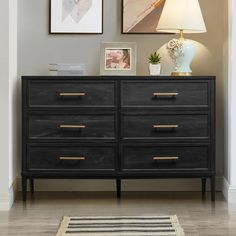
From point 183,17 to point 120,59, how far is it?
0.56 m

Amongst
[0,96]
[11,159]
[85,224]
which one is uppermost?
[0,96]

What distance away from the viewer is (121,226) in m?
A: 3.54

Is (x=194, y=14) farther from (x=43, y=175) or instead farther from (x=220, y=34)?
(x=43, y=175)

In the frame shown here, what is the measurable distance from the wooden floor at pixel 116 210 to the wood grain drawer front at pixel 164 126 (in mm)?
455

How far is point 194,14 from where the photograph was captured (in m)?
4.35

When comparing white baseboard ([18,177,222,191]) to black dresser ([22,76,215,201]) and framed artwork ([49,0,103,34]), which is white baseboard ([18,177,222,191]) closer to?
black dresser ([22,76,215,201])

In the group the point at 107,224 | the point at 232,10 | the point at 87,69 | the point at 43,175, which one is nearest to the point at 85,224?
the point at 107,224

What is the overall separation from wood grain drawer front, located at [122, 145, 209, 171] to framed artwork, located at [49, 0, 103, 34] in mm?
978

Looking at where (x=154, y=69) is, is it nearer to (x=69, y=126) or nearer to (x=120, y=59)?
(x=120, y=59)

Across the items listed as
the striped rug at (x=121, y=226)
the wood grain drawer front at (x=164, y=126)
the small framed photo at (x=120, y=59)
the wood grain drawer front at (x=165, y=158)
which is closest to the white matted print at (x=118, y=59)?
the small framed photo at (x=120, y=59)

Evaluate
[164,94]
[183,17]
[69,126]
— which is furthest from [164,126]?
[183,17]

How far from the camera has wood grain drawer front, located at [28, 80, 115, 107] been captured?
423 centimetres

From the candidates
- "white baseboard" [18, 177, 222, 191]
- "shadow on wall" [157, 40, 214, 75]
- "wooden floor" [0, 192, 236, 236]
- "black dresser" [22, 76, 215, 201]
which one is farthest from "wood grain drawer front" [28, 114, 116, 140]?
"shadow on wall" [157, 40, 214, 75]

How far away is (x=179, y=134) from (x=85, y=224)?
3.38 ft
